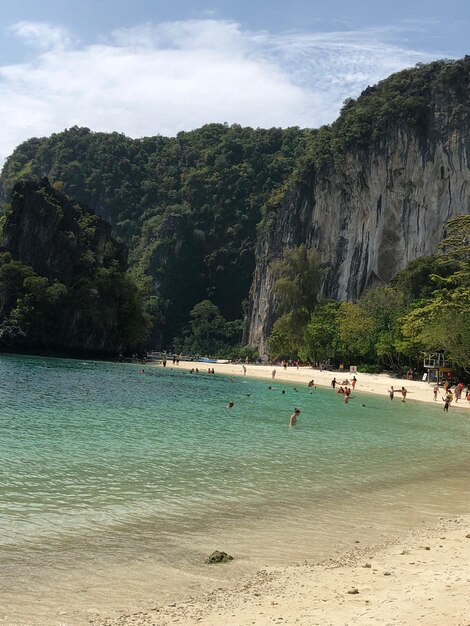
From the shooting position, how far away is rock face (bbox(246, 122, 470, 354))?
2630 inches

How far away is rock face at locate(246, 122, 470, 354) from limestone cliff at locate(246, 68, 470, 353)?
0.34 ft

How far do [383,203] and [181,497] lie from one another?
67.2 meters

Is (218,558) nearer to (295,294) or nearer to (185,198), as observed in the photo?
(295,294)

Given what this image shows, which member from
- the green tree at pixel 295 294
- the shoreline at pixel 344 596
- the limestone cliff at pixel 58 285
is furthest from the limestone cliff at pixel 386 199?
the shoreline at pixel 344 596

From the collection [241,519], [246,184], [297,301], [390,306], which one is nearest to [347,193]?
[297,301]

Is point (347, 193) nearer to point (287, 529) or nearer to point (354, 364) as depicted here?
point (354, 364)

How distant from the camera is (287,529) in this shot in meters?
8.86

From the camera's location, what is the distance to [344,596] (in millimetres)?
6062

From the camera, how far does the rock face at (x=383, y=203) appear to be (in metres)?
66.8

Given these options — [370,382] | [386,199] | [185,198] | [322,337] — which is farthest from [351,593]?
[185,198]

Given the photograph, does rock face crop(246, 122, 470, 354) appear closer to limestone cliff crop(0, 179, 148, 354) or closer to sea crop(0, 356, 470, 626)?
limestone cliff crop(0, 179, 148, 354)

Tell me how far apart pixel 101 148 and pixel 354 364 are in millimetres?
94613

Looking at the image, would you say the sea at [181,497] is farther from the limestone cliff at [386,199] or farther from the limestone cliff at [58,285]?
the limestone cliff at [386,199]

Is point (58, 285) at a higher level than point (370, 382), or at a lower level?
higher
